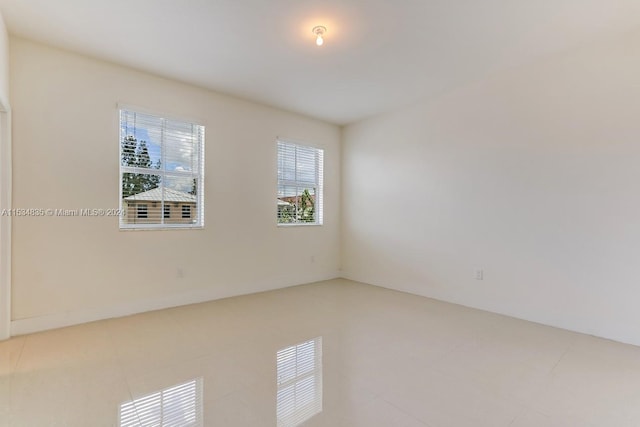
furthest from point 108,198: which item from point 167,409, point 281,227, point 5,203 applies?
point 167,409

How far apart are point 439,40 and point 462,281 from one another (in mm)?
2803

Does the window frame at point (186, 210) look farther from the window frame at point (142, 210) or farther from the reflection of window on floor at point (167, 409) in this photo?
the reflection of window on floor at point (167, 409)

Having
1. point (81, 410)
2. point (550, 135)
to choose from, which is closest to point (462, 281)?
point (550, 135)

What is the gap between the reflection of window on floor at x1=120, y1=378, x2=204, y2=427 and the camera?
5.31 feet

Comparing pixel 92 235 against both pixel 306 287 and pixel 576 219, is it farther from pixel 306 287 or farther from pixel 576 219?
pixel 576 219

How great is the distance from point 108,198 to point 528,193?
4.58 m

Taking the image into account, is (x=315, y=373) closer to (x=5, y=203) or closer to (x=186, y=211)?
(x=186, y=211)

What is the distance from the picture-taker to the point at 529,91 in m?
3.28

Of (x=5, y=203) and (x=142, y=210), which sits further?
(x=142, y=210)

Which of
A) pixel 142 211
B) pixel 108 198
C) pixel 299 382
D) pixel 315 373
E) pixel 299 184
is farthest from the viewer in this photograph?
pixel 299 184

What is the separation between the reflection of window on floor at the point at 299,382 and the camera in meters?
1.69

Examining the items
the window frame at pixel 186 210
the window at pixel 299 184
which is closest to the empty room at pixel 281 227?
the window frame at pixel 186 210

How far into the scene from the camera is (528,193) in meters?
3.31

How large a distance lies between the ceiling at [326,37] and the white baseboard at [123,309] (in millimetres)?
2634
